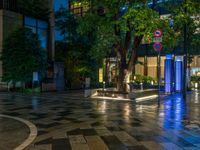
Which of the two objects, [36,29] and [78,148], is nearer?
[78,148]

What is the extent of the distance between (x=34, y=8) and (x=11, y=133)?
28.5m

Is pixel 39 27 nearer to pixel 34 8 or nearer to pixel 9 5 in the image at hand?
pixel 34 8

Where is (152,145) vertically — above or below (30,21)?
below

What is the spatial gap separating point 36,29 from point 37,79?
8.88m

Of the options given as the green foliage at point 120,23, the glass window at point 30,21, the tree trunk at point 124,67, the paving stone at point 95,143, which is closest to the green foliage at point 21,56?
the glass window at point 30,21

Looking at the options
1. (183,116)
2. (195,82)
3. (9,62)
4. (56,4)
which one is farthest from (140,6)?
(56,4)

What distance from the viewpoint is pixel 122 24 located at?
1883 centimetres

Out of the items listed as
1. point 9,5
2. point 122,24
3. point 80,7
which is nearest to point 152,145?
point 122,24

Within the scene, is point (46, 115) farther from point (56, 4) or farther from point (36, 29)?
point (56, 4)

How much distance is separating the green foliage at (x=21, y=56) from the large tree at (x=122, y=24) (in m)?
6.71

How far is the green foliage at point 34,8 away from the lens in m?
34.7

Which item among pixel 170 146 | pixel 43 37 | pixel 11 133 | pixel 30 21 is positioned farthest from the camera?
pixel 43 37

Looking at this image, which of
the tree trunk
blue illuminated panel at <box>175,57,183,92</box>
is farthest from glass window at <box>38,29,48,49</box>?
the tree trunk

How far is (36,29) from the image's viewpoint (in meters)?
35.0
